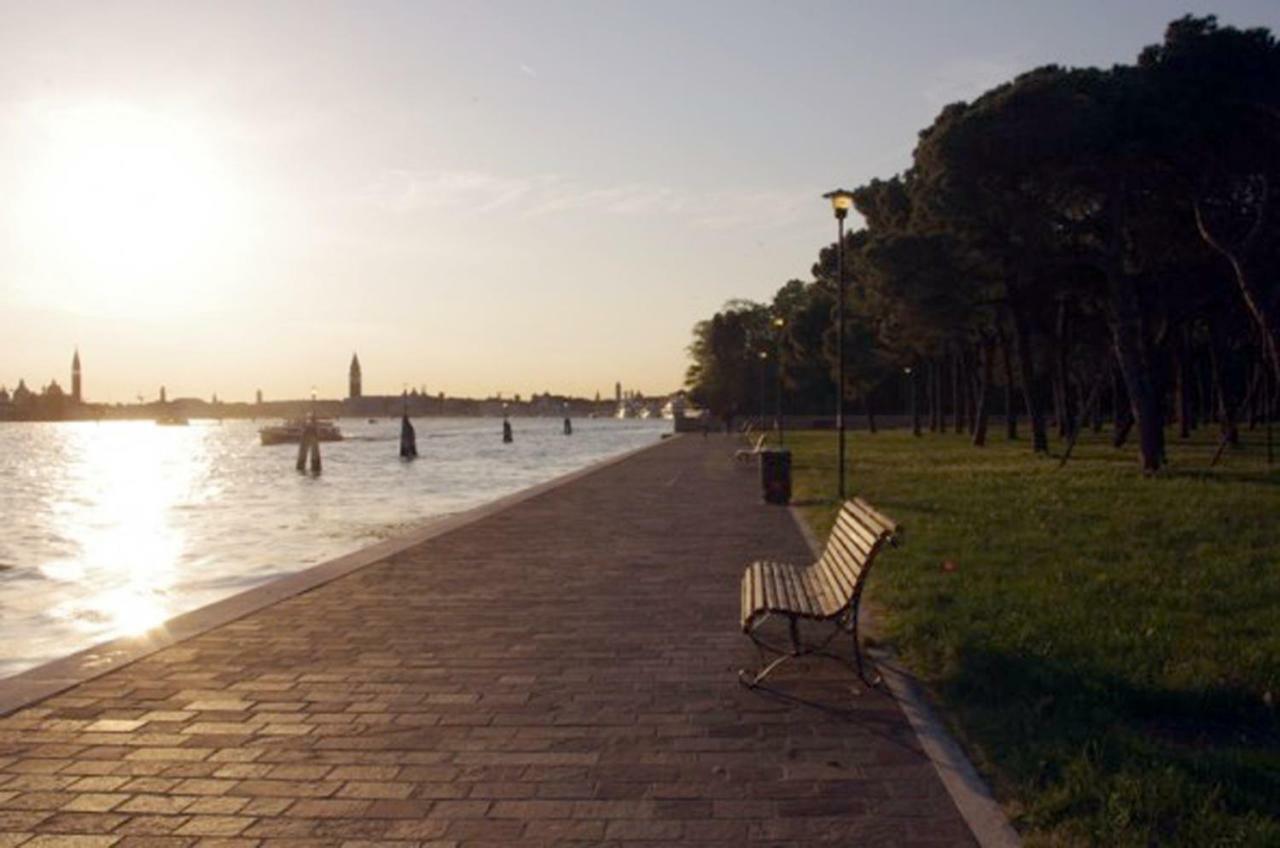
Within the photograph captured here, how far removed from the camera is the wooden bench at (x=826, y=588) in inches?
260

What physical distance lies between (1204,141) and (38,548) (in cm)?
2412

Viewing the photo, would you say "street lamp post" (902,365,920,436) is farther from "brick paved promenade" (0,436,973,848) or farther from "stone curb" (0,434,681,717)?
"brick paved promenade" (0,436,973,848)

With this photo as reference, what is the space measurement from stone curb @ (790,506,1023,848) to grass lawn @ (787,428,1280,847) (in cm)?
8

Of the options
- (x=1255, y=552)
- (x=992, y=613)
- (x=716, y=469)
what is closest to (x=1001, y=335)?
(x=716, y=469)

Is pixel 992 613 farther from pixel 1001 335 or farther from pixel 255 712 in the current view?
pixel 1001 335

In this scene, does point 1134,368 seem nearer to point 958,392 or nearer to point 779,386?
point 779,386

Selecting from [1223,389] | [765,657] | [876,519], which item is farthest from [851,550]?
[1223,389]

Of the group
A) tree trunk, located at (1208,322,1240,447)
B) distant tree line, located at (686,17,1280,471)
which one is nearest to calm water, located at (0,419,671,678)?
distant tree line, located at (686,17,1280,471)

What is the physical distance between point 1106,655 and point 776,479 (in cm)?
1275

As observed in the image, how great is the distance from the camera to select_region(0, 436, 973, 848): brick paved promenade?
4.51 m

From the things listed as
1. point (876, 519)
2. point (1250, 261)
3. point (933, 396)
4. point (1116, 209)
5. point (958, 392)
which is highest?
point (1116, 209)

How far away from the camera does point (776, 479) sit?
19859mm

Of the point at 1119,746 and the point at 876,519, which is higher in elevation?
the point at 876,519

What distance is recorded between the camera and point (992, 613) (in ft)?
28.1
